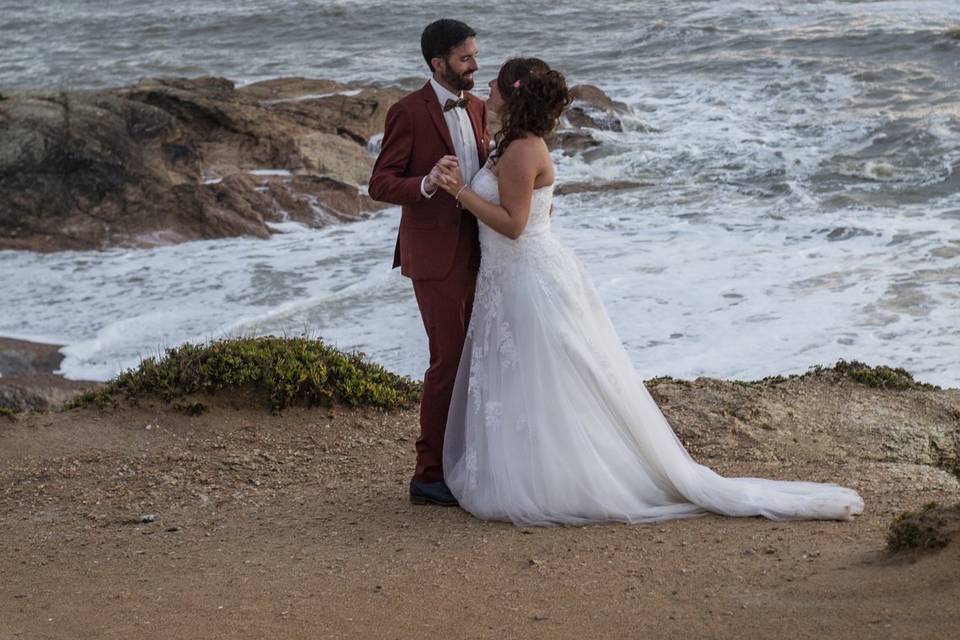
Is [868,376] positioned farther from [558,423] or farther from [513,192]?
[513,192]

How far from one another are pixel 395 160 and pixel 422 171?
0.13 metres

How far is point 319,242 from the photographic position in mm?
14016

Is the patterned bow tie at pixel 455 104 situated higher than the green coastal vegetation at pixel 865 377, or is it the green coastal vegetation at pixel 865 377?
the patterned bow tie at pixel 455 104

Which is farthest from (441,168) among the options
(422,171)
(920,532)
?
(920,532)

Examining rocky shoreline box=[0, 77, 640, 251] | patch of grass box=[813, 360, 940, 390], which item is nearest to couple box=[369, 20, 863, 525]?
patch of grass box=[813, 360, 940, 390]

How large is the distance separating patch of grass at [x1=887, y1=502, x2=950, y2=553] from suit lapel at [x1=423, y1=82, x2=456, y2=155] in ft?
7.98

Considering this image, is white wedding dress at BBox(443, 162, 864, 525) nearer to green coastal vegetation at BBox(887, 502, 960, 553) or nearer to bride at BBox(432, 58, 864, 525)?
bride at BBox(432, 58, 864, 525)

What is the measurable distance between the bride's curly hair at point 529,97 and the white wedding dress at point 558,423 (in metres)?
0.26

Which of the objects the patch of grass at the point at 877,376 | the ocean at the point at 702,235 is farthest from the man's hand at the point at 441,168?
the ocean at the point at 702,235

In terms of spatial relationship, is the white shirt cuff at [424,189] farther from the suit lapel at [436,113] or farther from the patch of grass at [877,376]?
the patch of grass at [877,376]

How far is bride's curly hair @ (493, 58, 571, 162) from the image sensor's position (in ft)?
16.5

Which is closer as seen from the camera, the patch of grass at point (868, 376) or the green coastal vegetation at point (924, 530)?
the green coastal vegetation at point (924, 530)

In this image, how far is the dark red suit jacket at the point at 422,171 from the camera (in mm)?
5246

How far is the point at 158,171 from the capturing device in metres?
14.5
